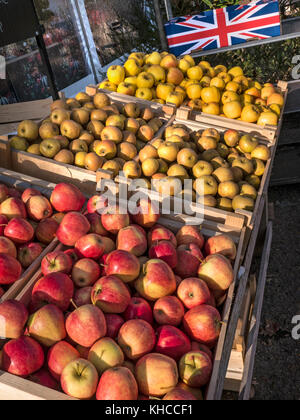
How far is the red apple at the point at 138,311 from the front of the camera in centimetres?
183

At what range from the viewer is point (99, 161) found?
296 cm

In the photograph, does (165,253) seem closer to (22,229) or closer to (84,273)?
(84,273)

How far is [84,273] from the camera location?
1988 millimetres

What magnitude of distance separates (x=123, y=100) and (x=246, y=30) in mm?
2140

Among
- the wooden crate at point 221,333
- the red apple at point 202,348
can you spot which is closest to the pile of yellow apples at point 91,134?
the wooden crate at point 221,333

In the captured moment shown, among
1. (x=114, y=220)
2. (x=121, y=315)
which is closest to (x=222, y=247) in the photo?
(x=114, y=220)

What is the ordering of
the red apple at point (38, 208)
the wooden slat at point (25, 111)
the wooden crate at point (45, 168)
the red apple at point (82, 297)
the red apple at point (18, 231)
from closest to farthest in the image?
1. the red apple at point (82, 297)
2. the red apple at point (18, 231)
3. the red apple at point (38, 208)
4. the wooden crate at point (45, 168)
5. the wooden slat at point (25, 111)

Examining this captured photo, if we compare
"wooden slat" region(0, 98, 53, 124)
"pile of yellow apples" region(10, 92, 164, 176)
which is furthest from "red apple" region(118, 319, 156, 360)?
"wooden slat" region(0, 98, 53, 124)

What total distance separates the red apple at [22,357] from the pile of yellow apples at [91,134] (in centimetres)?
159

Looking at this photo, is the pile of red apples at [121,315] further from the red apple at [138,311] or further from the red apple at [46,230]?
the red apple at [46,230]

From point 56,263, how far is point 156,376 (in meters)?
0.78

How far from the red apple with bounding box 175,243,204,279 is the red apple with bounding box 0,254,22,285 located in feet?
2.89
